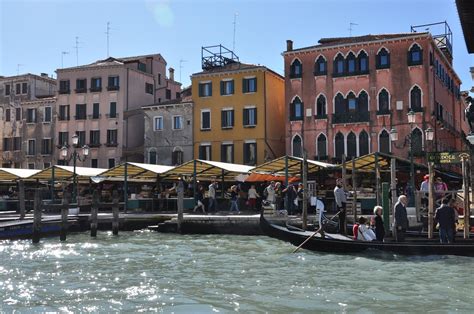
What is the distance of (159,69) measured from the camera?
42.2m

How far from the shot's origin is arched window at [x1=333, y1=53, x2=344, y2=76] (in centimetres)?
3167

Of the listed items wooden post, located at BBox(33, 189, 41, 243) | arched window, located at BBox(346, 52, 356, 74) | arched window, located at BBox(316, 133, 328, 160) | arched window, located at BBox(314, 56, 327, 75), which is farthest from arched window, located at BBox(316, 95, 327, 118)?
wooden post, located at BBox(33, 189, 41, 243)

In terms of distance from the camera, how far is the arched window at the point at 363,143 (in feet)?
102

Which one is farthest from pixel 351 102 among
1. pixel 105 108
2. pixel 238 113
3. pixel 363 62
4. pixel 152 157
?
pixel 105 108

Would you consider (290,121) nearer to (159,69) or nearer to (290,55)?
(290,55)

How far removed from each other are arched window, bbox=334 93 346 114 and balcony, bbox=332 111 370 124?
270mm

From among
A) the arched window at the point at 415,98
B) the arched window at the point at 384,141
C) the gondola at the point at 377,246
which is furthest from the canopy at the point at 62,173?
the arched window at the point at 415,98

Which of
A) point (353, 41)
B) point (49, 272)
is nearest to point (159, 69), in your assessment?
point (353, 41)

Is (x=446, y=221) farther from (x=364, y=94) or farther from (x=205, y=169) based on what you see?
(x=364, y=94)

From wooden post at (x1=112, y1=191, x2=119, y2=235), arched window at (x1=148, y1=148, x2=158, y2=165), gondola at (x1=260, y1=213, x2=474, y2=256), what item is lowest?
gondola at (x1=260, y1=213, x2=474, y2=256)

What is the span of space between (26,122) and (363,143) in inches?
893

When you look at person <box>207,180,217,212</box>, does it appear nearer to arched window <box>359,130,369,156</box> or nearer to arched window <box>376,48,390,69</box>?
arched window <box>359,130,369,156</box>

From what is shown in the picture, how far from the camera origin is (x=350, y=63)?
3147 centimetres

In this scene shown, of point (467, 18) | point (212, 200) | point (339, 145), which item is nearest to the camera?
point (467, 18)
